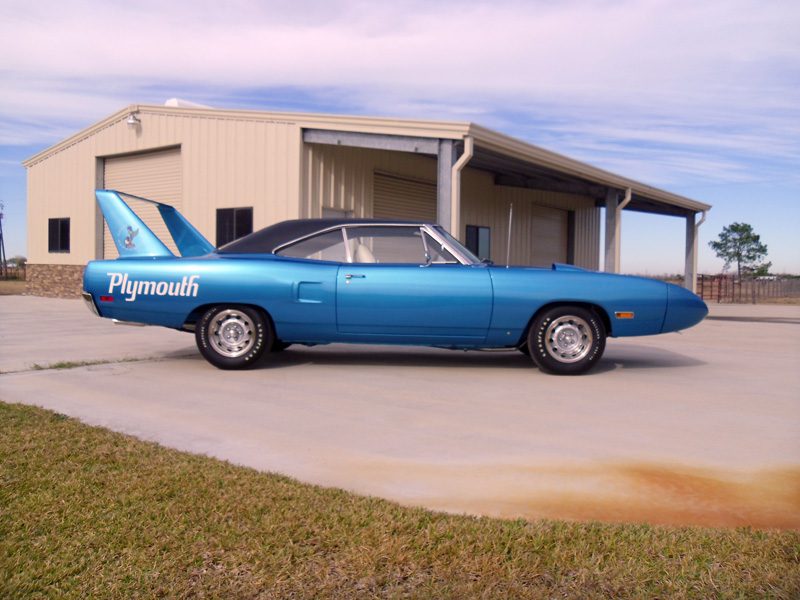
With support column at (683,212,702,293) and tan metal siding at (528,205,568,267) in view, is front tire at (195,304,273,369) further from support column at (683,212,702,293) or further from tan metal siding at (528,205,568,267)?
support column at (683,212,702,293)

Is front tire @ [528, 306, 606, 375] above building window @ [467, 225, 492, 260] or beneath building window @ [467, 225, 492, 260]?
beneath

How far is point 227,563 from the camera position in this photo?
2738 millimetres

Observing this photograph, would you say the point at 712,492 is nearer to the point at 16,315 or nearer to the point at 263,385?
the point at 263,385

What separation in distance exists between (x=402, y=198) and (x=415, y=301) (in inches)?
459

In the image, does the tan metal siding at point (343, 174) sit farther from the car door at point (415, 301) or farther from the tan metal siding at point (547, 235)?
the car door at point (415, 301)

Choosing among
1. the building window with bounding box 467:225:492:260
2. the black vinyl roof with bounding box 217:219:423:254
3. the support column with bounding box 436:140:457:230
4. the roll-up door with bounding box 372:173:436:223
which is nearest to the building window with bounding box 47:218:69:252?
the roll-up door with bounding box 372:173:436:223

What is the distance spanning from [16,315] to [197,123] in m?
5.60

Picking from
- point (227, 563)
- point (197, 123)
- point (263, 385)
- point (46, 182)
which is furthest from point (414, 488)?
point (46, 182)

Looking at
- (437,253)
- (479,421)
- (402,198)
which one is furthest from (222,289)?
(402,198)

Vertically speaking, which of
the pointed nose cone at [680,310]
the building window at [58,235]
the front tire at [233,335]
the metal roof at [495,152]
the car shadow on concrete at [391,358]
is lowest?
the car shadow on concrete at [391,358]

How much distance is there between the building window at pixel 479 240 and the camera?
68.9 ft

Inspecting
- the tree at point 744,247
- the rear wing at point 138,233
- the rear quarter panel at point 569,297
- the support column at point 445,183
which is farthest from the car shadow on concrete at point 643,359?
the tree at point 744,247

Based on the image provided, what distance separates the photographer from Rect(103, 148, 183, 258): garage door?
17734 millimetres

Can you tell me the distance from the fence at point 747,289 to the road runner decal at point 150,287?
97.4ft
